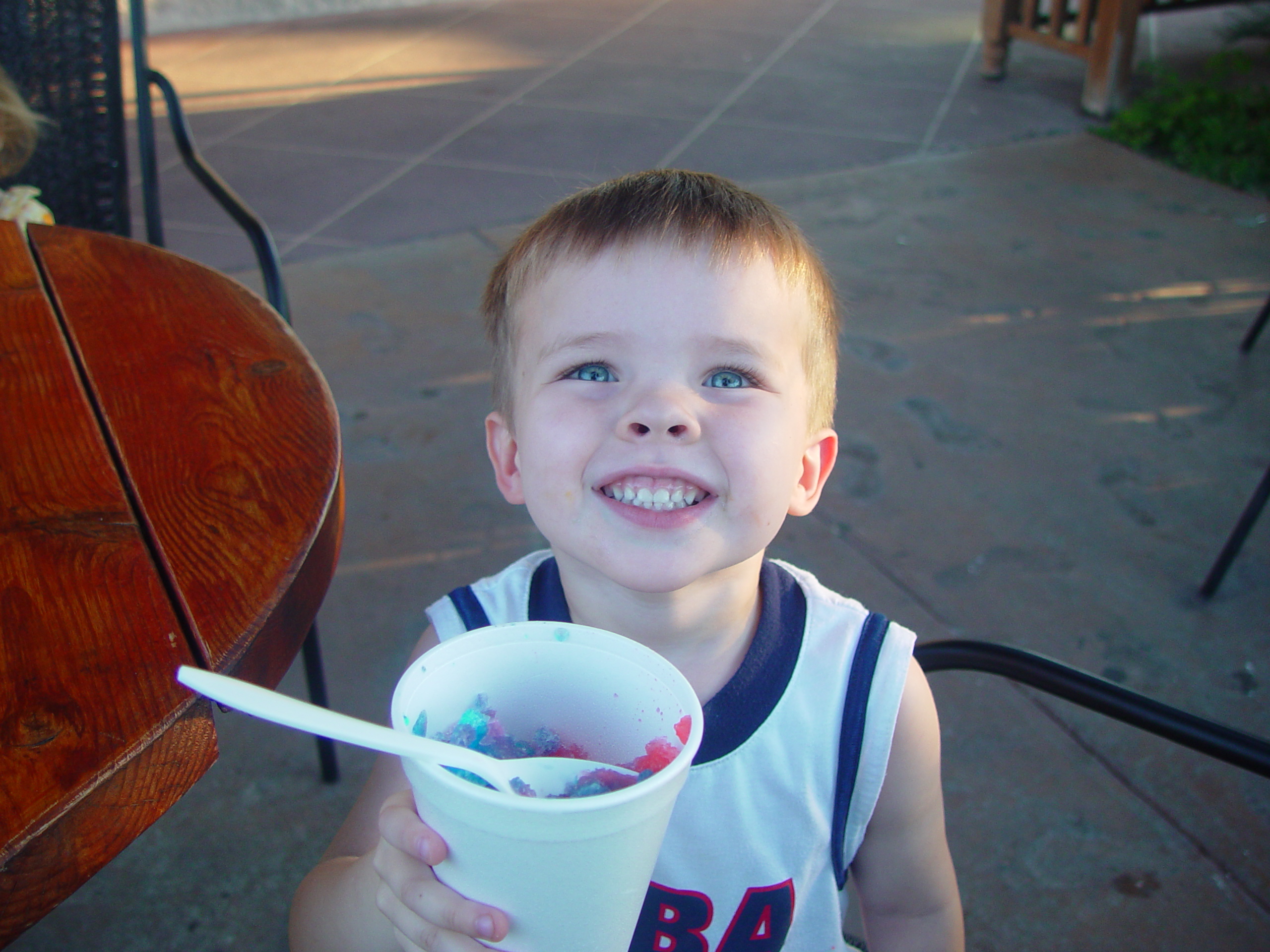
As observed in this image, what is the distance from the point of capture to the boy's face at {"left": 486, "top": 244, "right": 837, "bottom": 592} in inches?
35.4

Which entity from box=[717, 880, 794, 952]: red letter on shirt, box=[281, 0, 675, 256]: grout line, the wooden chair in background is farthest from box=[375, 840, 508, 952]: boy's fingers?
the wooden chair in background

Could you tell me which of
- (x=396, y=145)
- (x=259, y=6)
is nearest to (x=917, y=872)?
(x=396, y=145)

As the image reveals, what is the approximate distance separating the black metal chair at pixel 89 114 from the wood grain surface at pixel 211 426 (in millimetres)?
501

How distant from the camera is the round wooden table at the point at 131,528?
64 centimetres

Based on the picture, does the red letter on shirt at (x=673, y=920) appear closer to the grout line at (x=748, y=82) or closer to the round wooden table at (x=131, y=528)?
the round wooden table at (x=131, y=528)

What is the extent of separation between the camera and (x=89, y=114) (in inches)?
79.0

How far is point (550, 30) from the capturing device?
6.74 meters

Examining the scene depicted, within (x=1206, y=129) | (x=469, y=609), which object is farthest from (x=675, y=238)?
(x=1206, y=129)

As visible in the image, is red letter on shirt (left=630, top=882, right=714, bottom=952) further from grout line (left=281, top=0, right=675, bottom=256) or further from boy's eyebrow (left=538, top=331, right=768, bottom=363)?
grout line (left=281, top=0, right=675, bottom=256)

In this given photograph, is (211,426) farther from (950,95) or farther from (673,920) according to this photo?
(950,95)

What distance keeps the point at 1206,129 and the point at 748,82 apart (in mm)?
2353

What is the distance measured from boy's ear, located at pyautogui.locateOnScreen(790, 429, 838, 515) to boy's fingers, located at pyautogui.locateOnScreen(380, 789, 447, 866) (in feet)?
1.68

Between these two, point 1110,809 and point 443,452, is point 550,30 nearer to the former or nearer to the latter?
point 443,452

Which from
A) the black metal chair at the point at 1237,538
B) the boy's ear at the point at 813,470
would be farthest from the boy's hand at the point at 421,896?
the black metal chair at the point at 1237,538
